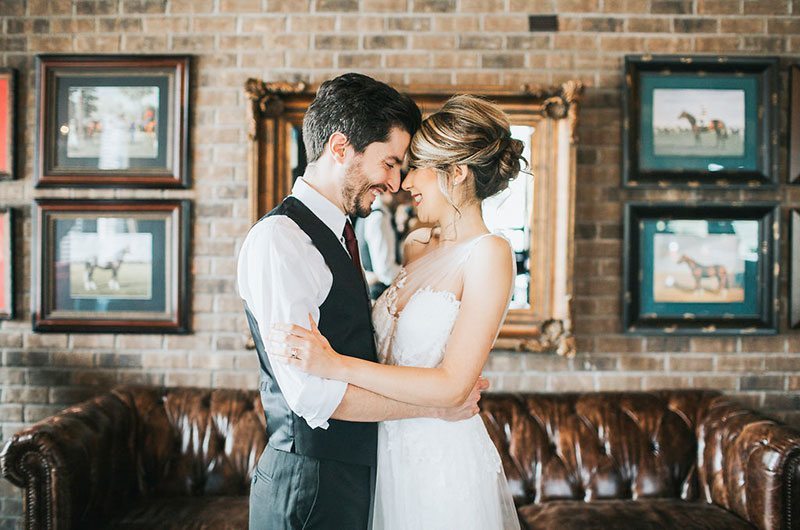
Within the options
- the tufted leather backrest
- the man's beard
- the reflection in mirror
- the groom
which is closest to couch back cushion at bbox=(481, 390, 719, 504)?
the tufted leather backrest

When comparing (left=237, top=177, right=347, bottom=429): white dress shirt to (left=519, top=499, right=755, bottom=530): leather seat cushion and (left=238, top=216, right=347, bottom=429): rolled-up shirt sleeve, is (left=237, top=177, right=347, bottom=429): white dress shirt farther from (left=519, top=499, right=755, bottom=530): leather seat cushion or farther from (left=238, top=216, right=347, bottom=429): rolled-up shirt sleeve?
(left=519, top=499, right=755, bottom=530): leather seat cushion

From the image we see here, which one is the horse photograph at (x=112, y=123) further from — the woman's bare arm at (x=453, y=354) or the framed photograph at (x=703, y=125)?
the framed photograph at (x=703, y=125)

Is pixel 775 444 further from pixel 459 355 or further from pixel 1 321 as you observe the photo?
pixel 1 321

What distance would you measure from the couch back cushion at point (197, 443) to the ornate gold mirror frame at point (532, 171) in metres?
0.93

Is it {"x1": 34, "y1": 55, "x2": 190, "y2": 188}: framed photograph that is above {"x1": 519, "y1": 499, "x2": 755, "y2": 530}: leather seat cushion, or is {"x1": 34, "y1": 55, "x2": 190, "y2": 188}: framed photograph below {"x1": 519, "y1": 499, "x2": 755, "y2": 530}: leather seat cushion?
above

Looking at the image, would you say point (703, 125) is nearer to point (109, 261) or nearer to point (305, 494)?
point (305, 494)

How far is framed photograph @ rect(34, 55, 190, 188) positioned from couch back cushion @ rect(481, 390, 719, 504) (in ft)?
6.47

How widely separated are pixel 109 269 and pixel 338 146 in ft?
6.38

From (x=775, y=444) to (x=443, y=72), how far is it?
2141mm

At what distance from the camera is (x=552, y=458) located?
280 centimetres

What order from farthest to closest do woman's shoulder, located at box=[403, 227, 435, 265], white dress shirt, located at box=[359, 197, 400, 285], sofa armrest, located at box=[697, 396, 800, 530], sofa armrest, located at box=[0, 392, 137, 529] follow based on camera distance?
white dress shirt, located at box=[359, 197, 400, 285] → sofa armrest, located at box=[697, 396, 800, 530] → sofa armrest, located at box=[0, 392, 137, 529] → woman's shoulder, located at box=[403, 227, 435, 265]

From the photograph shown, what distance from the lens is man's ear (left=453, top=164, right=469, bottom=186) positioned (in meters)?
1.79

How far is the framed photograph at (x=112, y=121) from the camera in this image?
10.0 feet

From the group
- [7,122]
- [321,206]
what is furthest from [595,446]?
[7,122]
